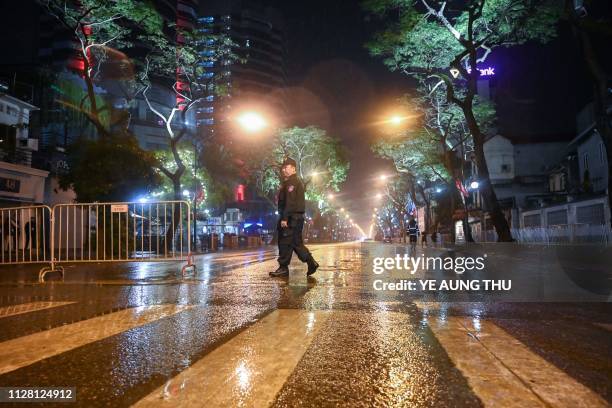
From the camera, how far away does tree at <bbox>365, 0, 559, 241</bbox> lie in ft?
64.1

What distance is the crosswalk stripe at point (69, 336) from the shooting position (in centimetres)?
306

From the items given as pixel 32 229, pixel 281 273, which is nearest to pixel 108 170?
pixel 32 229

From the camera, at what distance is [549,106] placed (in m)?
44.8

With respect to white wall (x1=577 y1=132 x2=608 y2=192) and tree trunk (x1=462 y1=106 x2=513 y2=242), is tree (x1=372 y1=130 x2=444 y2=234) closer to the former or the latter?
white wall (x1=577 y1=132 x2=608 y2=192)

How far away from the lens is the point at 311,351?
10.5 feet

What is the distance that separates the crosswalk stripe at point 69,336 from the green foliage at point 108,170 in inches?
705

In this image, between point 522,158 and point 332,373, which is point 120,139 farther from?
point 522,158

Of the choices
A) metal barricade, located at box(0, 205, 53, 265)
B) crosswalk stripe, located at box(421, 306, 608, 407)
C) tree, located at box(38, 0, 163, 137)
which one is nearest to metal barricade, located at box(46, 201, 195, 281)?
metal barricade, located at box(0, 205, 53, 265)

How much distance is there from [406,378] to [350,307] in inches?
97.1

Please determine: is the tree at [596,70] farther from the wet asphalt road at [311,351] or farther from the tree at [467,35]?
the wet asphalt road at [311,351]

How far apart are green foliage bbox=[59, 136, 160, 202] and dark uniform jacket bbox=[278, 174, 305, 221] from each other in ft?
51.1

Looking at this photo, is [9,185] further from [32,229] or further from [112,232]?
[112,232]

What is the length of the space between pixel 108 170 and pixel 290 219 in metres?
15.9

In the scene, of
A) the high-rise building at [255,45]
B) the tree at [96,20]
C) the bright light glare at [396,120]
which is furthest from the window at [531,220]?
the high-rise building at [255,45]
